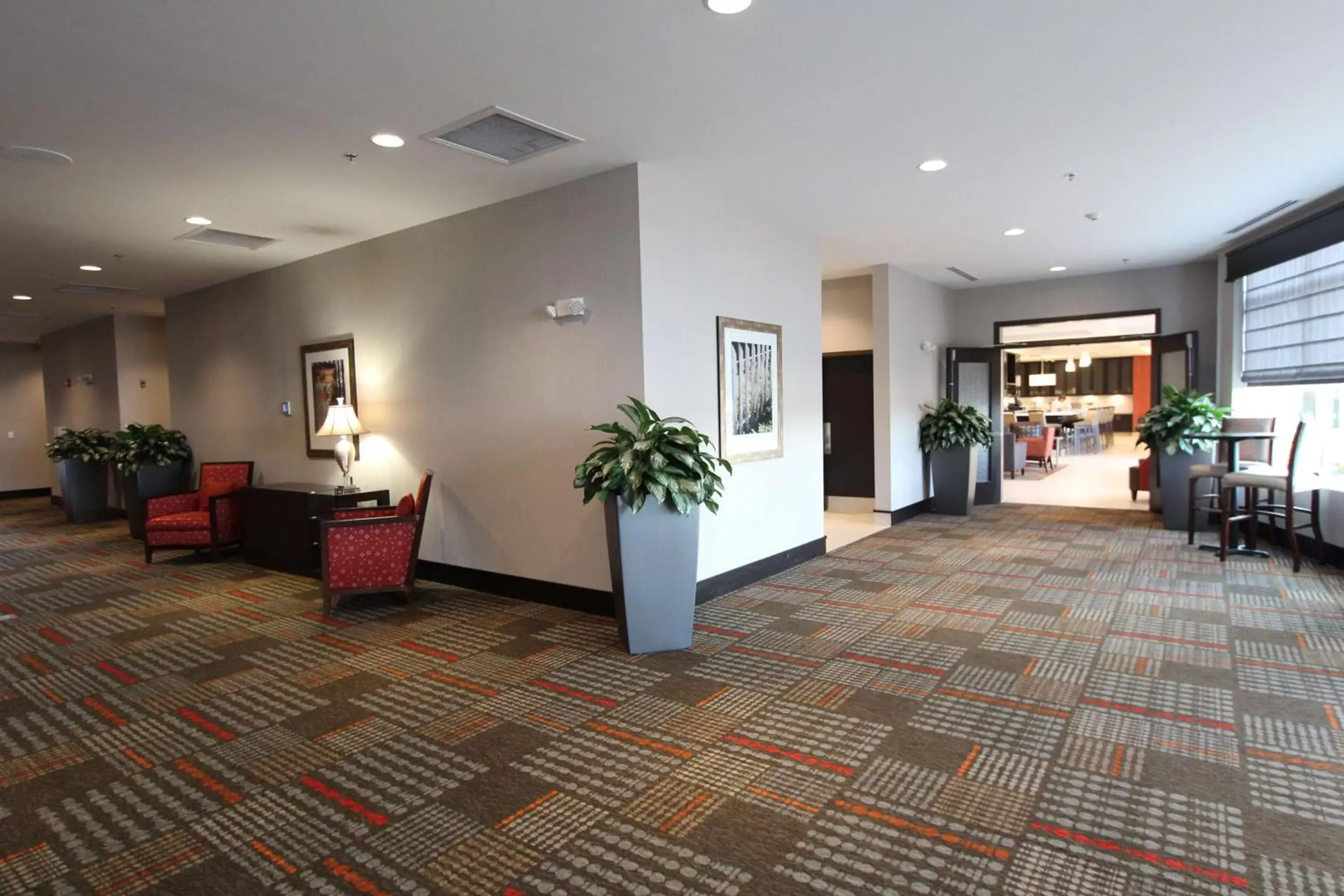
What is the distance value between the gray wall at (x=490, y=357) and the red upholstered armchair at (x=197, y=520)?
0.65m

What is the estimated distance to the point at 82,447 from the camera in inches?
381

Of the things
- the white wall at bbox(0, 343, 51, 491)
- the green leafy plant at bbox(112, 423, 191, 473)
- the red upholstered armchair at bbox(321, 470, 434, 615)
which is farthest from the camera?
the white wall at bbox(0, 343, 51, 491)

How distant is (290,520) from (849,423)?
6150 millimetres

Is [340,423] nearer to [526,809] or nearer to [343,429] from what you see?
[343,429]

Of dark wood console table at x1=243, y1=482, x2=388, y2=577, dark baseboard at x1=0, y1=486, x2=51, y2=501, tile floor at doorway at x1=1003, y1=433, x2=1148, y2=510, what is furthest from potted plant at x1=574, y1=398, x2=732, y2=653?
dark baseboard at x1=0, y1=486, x2=51, y2=501

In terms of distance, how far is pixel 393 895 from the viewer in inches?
80.2

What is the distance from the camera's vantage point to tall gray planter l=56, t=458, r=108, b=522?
384 inches

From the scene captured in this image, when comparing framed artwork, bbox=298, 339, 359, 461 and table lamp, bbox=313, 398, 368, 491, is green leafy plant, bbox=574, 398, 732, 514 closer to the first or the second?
table lamp, bbox=313, 398, 368, 491

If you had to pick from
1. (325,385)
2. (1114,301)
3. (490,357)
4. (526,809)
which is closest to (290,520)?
(325,385)

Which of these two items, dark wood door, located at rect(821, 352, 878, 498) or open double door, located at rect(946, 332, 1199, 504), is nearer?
dark wood door, located at rect(821, 352, 878, 498)

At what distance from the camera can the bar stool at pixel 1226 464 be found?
657cm

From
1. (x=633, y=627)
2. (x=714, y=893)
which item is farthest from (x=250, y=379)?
(x=714, y=893)

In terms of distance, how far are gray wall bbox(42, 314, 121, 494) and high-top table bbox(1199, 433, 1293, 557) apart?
1275 cm

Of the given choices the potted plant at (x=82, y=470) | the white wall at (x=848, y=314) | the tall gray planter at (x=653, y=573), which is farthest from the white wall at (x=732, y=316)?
the potted plant at (x=82, y=470)
